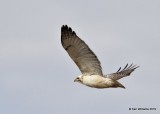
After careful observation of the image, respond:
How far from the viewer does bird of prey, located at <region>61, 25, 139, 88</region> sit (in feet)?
77.7

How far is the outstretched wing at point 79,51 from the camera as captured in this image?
23.8 meters

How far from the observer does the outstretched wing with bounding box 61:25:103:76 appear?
23766mm

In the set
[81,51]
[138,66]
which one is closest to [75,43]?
[81,51]

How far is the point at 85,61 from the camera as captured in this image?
24.2m

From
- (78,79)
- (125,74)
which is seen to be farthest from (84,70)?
(125,74)

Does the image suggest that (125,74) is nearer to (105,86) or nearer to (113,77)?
(113,77)

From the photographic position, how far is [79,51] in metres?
24.0

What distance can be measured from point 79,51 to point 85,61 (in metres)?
0.43

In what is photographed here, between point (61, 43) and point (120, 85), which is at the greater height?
point (61, 43)

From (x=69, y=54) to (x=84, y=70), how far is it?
0.81m

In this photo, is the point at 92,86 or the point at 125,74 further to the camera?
the point at 125,74

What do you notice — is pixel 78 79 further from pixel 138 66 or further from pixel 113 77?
pixel 138 66

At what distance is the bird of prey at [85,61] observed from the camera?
77.7ft

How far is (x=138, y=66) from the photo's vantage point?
27.0m
